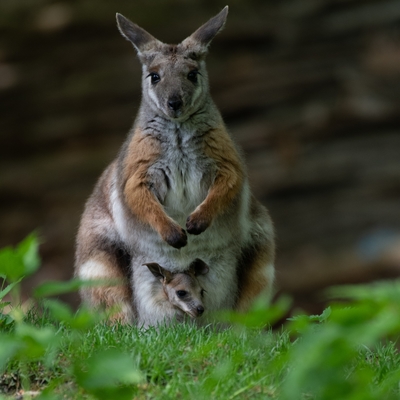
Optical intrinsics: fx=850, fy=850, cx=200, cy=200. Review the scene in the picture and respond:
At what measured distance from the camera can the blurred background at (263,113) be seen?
13.4 m

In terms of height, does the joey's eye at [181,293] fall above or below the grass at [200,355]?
below

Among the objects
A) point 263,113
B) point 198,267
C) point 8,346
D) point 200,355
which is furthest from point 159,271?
point 263,113

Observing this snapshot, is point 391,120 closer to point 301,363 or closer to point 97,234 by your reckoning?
point 97,234

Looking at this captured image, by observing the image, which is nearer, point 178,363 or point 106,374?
point 106,374

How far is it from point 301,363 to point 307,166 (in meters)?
10.7

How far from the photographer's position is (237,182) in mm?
6332

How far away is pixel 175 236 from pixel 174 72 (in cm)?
122

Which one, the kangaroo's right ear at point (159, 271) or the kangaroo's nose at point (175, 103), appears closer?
the kangaroo's nose at point (175, 103)

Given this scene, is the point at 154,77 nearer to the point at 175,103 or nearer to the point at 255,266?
the point at 175,103

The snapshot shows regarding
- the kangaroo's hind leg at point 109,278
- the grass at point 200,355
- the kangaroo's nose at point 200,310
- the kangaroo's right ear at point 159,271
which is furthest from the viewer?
the kangaroo's hind leg at point 109,278

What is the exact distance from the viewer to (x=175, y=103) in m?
6.09

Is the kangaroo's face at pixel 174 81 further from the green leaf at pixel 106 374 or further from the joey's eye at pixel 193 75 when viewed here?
the green leaf at pixel 106 374

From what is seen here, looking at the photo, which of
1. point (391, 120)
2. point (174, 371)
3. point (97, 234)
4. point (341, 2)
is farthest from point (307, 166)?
point (174, 371)

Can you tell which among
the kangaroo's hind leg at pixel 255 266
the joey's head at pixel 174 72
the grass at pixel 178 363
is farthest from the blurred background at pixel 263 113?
the grass at pixel 178 363
